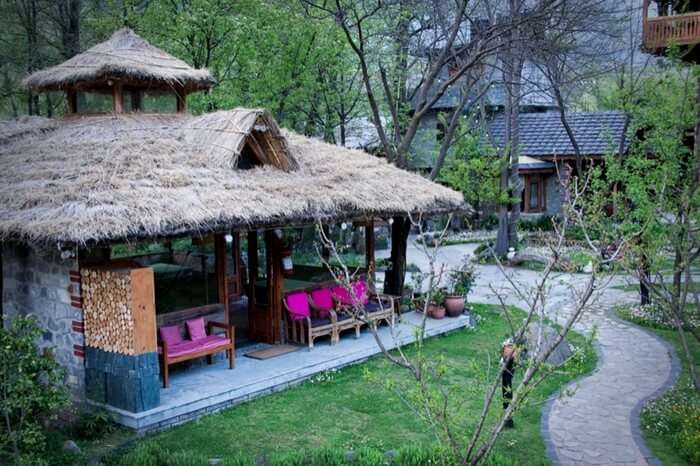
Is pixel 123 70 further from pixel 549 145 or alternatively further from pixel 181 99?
pixel 549 145

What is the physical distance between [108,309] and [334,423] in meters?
3.13

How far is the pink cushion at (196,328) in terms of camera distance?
391 inches

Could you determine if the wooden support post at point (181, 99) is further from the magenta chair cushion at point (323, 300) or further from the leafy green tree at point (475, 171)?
the leafy green tree at point (475, 171)

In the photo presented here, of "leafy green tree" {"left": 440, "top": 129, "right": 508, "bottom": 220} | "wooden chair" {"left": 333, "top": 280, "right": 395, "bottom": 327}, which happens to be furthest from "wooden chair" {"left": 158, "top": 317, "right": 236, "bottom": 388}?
"leafy green tree" {"left": 440, "top": 129, "right": 508, "bottom": 220}

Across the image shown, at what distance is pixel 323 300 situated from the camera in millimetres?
11938

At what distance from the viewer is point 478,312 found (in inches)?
585

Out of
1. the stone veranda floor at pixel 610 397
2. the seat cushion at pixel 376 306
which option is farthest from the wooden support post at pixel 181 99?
the stone veranda floor at pixel 610 397

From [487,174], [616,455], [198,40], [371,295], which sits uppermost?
[198,40]

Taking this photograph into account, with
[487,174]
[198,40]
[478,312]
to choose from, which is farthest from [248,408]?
[487,174]

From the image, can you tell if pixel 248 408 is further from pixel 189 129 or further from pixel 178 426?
pixel 189 129

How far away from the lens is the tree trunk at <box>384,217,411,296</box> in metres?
14.0

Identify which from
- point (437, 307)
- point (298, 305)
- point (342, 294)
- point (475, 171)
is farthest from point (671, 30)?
point (298, 305)

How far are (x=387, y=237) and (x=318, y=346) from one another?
15.8 metres

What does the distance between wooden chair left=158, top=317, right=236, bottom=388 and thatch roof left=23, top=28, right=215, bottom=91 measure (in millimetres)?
4695
